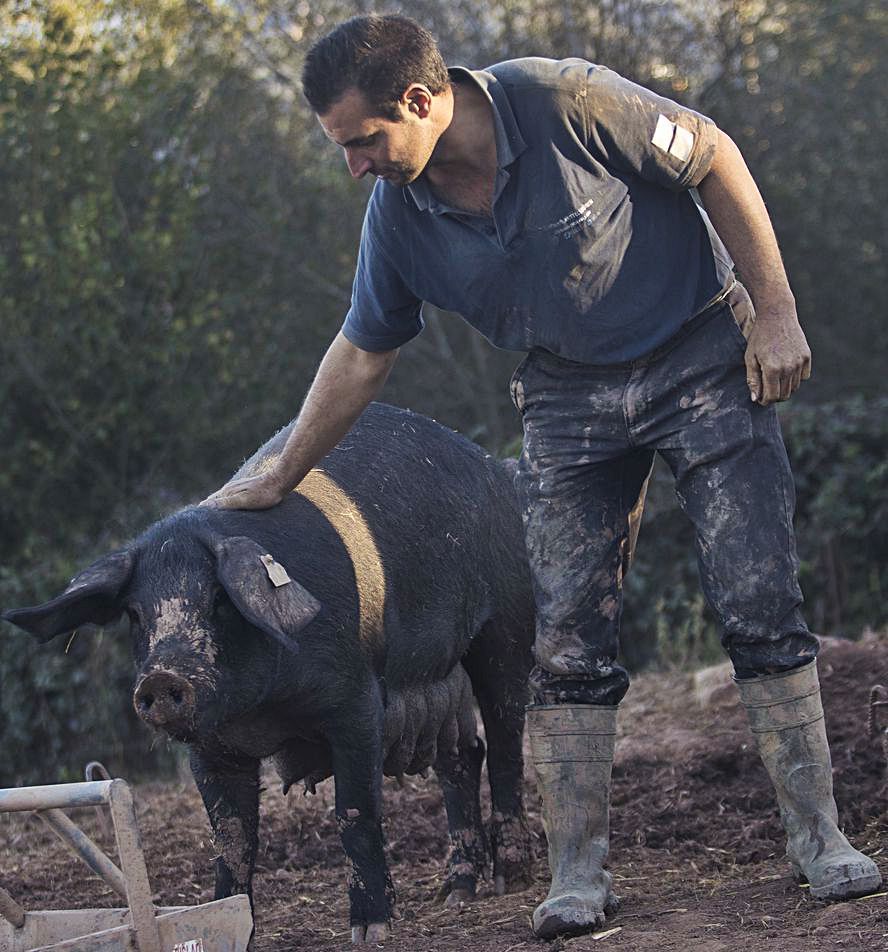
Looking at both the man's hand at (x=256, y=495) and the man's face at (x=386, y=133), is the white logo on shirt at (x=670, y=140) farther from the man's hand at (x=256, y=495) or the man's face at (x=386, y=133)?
the man's hand at (x=256, y=495)

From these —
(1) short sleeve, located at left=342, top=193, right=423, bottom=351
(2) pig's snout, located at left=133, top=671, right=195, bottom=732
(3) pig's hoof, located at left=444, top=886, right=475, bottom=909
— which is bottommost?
(3) pig's hoof, located at left=444, top=886, right=475, bottom=909

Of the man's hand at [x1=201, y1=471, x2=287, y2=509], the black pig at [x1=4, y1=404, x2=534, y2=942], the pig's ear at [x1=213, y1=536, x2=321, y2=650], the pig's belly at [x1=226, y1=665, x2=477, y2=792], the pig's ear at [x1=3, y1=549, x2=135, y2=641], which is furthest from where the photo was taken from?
the man's hand at [x1=201, y1=471, x2=287, y2=509]

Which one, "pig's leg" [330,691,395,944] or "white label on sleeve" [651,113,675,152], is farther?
"pig's leg" [330,691,395,944]

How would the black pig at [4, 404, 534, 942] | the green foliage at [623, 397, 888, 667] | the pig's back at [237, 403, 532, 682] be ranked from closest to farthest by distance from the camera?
the black pig at [4, 404, 534, 942] → the pig's back at [237, 403, 532, 682] → the green foliage at [623, 397, 888, 667]

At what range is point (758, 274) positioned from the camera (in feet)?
11.9

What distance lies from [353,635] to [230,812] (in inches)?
23.1

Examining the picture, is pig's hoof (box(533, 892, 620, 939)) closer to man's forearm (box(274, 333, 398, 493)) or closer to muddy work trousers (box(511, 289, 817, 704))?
muddy work trousers (box(511, 289, 817, 704))

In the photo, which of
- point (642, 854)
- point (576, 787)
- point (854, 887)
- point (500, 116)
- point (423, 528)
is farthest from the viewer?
point (642, 854)

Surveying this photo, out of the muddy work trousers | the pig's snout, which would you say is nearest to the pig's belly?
the pig's snout

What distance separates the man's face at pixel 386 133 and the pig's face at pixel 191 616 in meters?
1.05

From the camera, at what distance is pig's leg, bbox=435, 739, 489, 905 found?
4.71 m

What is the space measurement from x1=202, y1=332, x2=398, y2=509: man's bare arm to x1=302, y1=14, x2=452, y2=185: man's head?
0.70 m

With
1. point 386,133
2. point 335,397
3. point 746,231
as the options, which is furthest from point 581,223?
point 335,397

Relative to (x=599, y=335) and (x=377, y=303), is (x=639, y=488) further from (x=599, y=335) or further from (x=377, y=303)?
(x=377, y=303)
